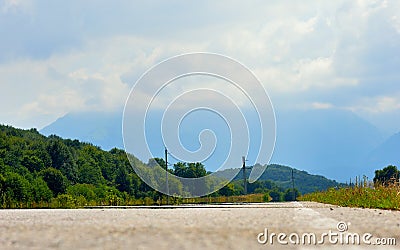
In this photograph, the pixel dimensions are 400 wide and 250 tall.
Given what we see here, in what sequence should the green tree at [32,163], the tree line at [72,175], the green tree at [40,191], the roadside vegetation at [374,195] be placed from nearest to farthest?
the roadside vegetation at [374,195] → the tree line at [72,175] → the green tree at [40,191] → the green tree at [32,163]

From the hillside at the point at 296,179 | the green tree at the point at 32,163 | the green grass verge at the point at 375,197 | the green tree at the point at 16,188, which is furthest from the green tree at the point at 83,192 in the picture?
the hillside at the point at 296,179

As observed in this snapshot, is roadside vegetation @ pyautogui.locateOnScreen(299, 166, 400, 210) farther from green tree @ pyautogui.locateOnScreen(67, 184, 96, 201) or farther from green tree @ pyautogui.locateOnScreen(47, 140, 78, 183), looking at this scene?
green tree @ pyautogui.locateOnScreen(47, 140, 78, 183)

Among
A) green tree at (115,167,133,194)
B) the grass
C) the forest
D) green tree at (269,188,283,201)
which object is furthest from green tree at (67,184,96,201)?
the grass

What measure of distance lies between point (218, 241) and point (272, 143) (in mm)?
12109

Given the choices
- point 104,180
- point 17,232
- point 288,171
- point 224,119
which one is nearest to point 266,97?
point 224,119

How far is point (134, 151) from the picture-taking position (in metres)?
18.1

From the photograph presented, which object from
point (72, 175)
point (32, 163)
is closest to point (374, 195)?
point (32, 163)

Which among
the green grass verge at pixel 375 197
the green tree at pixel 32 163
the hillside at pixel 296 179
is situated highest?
the hillside at pixel 296 179

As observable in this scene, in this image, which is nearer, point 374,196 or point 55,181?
point 374,196

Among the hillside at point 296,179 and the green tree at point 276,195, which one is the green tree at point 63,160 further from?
the hillside at point 296,179

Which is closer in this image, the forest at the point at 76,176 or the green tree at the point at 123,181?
the forest at the point at 76,176

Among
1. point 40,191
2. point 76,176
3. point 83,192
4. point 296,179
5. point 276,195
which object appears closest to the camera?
point 40,191

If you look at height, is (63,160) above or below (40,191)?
above

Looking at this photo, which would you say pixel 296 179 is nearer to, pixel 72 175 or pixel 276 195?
pixel 276 195
